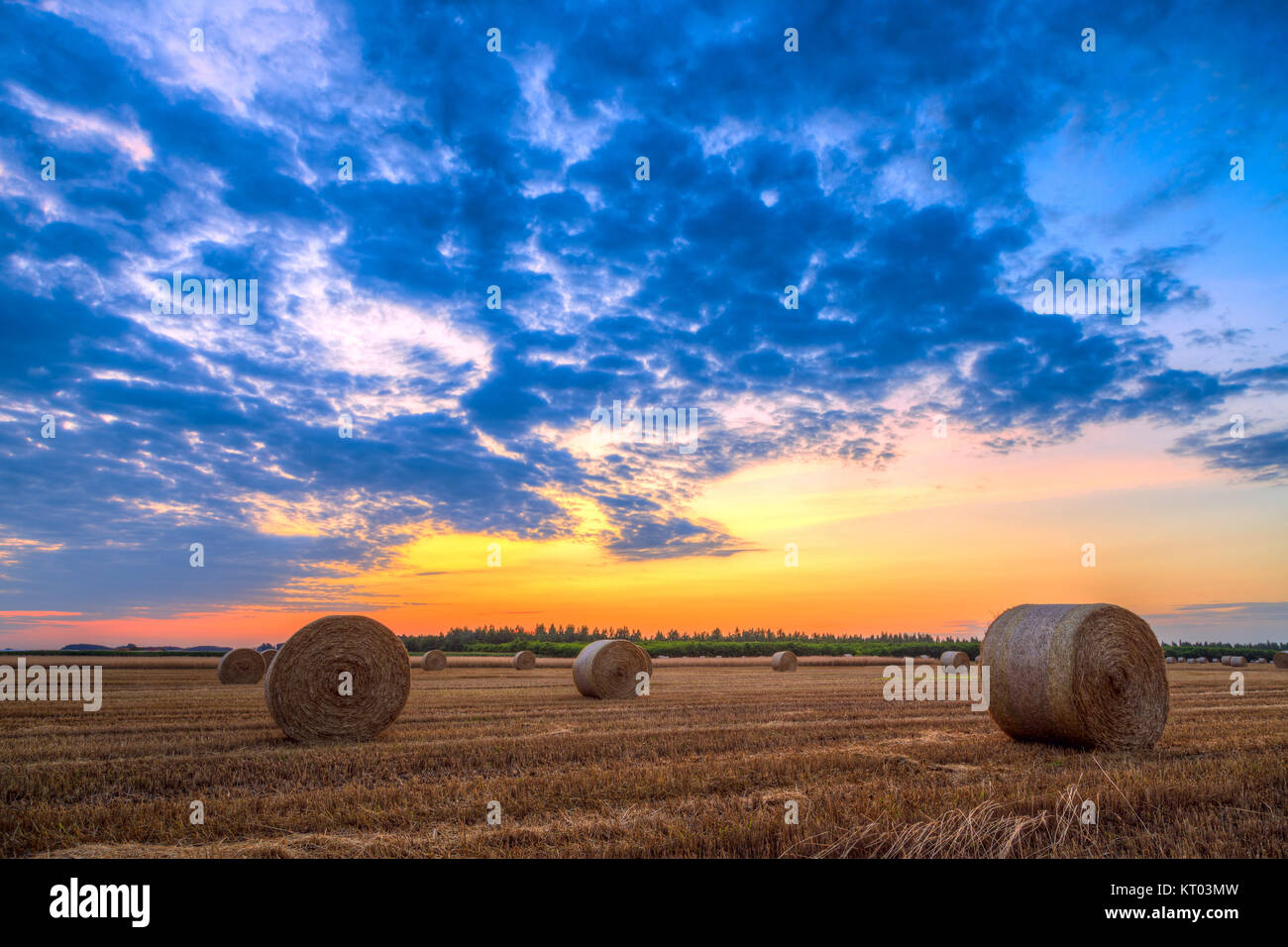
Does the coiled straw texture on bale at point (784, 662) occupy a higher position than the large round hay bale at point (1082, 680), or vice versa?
the large round hay bale at point (1082, 680)

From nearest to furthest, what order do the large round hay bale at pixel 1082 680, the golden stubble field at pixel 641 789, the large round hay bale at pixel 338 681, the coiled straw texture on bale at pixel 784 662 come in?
the golden stubble field at pixel 641 789
the large round hay bale at pixel 1082 680
the large round hay bale at pixel 338 681
the coiled straw texture on bale at pixel 784 662

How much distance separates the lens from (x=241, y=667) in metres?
27.6

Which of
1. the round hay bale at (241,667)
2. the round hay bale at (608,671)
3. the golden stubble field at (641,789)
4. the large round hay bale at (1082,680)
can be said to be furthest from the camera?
the round hay bale at (241,667)

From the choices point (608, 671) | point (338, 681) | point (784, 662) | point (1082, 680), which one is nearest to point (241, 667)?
point (608, 671)

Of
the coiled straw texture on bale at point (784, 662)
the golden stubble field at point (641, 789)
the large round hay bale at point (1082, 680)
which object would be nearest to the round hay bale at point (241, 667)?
the golden stubble field at point (641, 789)

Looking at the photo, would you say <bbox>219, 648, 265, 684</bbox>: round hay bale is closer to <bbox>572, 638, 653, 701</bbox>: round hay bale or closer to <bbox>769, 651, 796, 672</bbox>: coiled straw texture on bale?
<bbox>572, 638, 653, 701</bbox>: round hay bale

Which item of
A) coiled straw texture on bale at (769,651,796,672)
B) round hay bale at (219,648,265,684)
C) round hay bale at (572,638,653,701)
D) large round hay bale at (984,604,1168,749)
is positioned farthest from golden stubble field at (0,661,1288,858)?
coiled straw texture on bale at (769,651,796,672)

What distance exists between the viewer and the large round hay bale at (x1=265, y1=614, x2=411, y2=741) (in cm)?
1144

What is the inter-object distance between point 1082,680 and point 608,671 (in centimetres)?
1218

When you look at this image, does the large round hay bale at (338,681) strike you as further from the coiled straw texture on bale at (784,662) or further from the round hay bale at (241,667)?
the coiled straw texture on bale at (784,662)

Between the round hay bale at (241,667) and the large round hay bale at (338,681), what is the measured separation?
1743 cm

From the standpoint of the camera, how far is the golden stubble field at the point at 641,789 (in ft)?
17.1

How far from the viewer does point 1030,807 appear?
598cm
